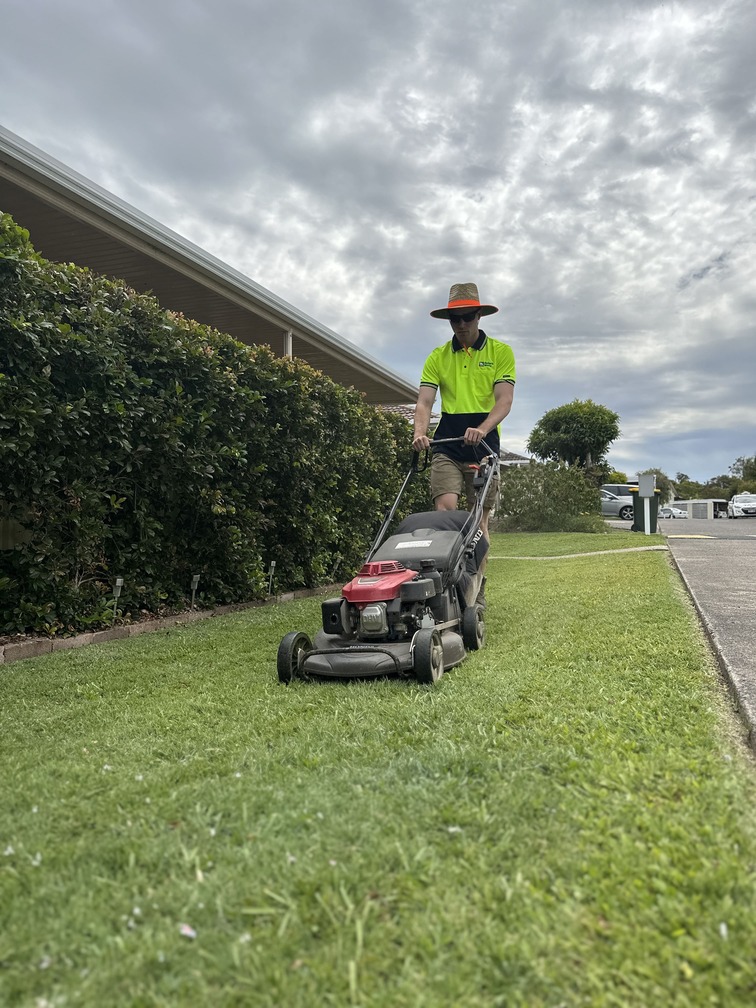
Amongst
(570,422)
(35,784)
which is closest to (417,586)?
(35,784)

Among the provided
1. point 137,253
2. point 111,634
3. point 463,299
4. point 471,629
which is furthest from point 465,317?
point 137,253

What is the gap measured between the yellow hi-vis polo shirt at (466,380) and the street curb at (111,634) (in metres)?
2.47

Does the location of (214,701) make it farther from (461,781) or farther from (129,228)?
(129,228)

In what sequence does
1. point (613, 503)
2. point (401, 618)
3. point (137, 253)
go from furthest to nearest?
1. point (613, 503)
2. point (137, 253)
3. point (401, 618)

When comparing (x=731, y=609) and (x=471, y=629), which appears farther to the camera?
(x=731, y=609)

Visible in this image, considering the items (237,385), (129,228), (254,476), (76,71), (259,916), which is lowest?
(259,916)

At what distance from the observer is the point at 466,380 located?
Answer: 4.97 metres

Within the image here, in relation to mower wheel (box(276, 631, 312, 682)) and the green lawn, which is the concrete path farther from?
mower wheel (box(276, 631, 312, 682))

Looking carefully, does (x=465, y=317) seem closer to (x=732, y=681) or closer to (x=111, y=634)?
(x=732, y=681)

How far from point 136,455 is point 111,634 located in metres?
1.27

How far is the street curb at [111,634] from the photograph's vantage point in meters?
4.44

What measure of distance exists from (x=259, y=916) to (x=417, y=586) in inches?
86.2

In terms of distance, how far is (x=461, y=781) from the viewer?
2100mm

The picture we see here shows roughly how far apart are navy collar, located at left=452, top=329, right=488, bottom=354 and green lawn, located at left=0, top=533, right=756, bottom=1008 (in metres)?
2.49
